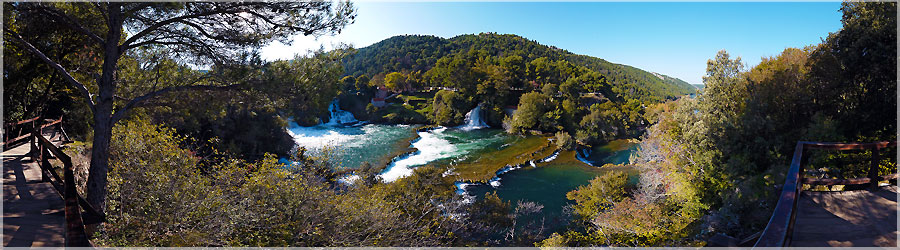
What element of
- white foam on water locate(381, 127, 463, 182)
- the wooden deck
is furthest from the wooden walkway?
white foam on water locate(381, 127, 463, 182)

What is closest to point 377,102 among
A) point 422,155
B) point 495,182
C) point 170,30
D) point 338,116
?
point 338,116

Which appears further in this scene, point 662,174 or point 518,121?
point 518,121

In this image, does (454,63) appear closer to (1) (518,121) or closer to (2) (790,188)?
(1) (518,121)

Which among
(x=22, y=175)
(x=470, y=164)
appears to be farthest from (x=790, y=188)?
(x=470, y=164)

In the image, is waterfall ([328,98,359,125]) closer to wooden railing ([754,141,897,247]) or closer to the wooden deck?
the wooden deck

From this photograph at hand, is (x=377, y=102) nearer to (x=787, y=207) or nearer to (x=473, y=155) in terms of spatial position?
(x=473, y=155)

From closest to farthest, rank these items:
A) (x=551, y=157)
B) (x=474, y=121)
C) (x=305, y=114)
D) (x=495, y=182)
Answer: (x=305, y=114), (x=495, y=182), (x=551, y=157), (x=474, y=121)
